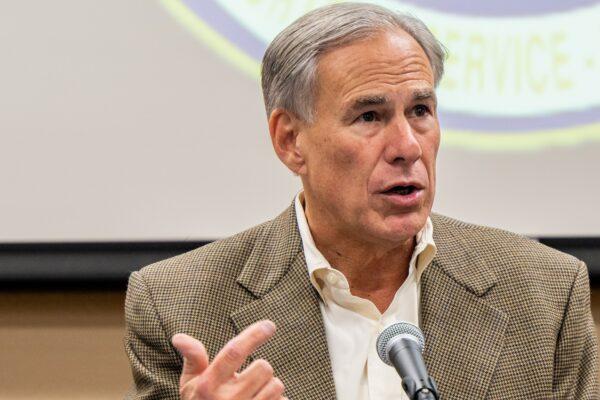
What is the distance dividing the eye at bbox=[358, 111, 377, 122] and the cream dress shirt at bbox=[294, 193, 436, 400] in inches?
10.4

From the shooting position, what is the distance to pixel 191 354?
1498 mm

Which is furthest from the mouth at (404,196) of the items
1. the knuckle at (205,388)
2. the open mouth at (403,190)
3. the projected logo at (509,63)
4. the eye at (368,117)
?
the projected logo at (509,63)

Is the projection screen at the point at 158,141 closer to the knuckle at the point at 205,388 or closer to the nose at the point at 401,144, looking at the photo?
the nose at the point at 401,144

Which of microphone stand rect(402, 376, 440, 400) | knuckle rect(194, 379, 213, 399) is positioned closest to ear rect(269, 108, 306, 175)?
knuckle rect(194, 379, 213, 399)

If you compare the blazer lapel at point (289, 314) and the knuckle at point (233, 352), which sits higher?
the knuckle at point (233, 352)

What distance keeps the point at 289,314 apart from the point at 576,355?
54 cm

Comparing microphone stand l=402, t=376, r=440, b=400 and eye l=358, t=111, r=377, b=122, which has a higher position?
eye l=358, t=111, r=377, b=122

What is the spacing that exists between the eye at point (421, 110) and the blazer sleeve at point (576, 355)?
0.46 m

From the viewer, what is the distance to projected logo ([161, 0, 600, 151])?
2359mm

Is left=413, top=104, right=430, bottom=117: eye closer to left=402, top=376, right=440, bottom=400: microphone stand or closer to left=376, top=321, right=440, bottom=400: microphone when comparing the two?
left=376, top=321, right=440, bottom=400: microphone

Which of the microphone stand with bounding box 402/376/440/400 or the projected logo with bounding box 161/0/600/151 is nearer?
the microphone stand with bounding box 402/376/440/400

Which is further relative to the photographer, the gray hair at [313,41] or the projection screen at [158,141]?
the projection screen at [158,141]

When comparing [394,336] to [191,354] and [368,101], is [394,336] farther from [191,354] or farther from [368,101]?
[368,101]

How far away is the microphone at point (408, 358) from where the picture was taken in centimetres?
124
